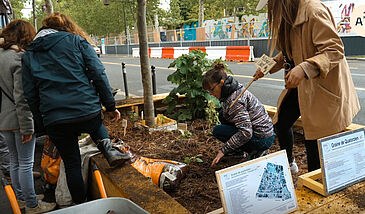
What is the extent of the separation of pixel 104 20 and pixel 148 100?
1605 inches

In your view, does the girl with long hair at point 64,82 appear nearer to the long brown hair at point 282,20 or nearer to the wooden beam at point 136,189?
the wooden beam at point 136,189

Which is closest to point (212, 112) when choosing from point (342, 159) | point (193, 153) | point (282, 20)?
point (193, 153)

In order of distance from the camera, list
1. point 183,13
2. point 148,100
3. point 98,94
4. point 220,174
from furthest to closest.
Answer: point 183,13 → point 148,100 → point 98,94 → point 220,174

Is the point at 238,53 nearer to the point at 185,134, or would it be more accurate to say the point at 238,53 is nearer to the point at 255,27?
the point at 255,27

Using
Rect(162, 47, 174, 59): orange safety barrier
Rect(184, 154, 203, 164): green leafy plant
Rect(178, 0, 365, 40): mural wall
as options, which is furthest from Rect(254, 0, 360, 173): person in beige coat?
Rect(162, 47, 174, 59): orange safety barrier

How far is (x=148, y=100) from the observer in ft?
13.8

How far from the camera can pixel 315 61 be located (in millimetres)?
1829

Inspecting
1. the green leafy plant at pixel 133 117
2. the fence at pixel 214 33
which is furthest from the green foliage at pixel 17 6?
the green leafy plant at pixel 133 117

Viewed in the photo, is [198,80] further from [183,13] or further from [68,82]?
[183,13]

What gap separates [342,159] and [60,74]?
1980 millimetres

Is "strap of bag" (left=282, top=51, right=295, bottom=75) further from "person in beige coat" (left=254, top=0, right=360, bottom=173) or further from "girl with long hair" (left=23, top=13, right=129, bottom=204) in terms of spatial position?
"girl with long hair" (left=23, top=13, right=129, bottom=204)

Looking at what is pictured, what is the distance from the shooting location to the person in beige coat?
1.90 metres

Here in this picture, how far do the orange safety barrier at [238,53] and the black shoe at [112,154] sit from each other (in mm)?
14311

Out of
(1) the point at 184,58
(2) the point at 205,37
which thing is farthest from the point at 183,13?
(1) the point at 184,58
